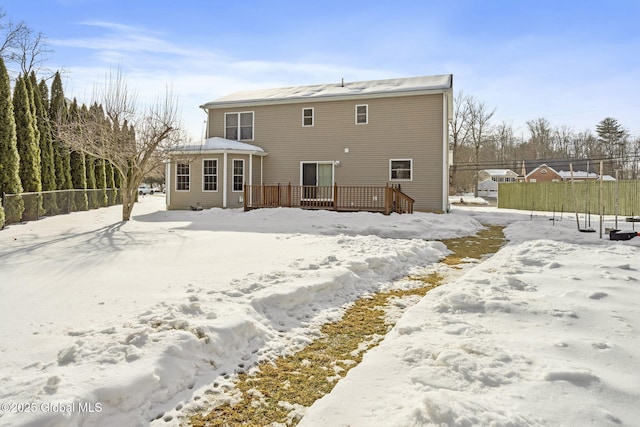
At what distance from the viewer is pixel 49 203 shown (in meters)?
13.5

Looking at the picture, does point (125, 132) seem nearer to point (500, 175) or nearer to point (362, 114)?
point (362, 114)

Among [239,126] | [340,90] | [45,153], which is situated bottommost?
A: [45,153]

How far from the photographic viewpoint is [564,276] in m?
5.29

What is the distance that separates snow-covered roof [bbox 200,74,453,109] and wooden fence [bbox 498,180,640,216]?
7.62 m

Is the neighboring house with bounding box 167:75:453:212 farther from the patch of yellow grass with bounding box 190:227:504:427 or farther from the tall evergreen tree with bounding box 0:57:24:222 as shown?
the patch of yellow grass with bounding box 190:227:504:427

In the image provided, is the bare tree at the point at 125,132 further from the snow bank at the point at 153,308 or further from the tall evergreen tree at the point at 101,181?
the tall evergreen tree at the point at 101,181

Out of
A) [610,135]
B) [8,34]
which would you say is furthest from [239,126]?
[610,135]

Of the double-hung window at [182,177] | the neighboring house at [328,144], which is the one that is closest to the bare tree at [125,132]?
the neighboring house at [328,144]

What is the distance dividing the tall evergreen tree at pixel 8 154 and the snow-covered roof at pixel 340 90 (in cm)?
846

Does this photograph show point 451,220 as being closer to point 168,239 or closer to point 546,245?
point 546,245

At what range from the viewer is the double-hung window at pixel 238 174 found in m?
17.3

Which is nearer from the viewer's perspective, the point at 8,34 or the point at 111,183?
the point at 111,183

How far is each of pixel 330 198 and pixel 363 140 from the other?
326cm

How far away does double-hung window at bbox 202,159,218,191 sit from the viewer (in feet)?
56.8
